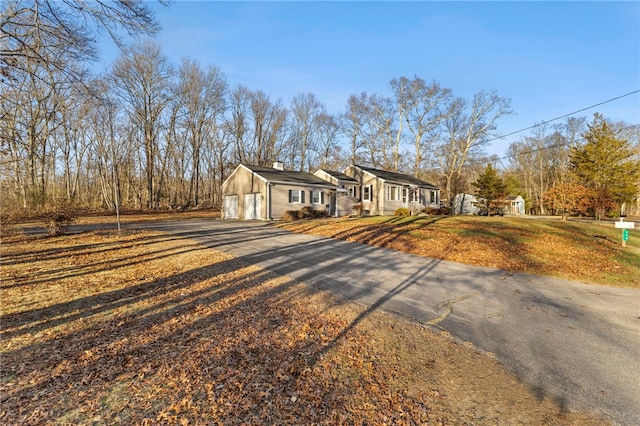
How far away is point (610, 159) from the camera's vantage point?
92.6 feet

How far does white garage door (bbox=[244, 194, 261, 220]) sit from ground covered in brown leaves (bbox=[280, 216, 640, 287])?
29.1 ft

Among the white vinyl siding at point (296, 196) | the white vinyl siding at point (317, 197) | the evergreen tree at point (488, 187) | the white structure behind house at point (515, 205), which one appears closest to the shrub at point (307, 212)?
the white vinyl siding at point (296, 196)

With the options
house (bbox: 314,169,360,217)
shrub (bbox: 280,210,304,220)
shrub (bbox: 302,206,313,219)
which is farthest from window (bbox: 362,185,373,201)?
shrub (bbox: 280,210,304,220)

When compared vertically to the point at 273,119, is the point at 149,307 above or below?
below

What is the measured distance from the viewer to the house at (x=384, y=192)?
27797mm

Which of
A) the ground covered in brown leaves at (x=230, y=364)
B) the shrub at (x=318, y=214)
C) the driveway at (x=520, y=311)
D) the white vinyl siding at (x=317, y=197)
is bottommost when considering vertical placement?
the driveway at (x=520, y=311)

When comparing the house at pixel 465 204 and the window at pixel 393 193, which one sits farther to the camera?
the house at pixel 465 204

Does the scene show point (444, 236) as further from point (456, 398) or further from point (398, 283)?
point (456, 398)

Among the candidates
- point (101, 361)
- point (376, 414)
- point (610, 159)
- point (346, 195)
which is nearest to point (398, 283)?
point (376, 414)

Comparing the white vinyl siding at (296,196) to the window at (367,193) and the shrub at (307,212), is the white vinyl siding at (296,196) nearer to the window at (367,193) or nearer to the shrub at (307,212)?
the shrub at (307,212)

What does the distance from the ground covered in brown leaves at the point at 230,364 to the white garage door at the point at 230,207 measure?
62.9ft

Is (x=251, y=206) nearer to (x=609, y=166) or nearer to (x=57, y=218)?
(x=57, y=218)

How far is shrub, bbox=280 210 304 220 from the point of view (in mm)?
22062

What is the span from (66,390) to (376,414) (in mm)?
3120
